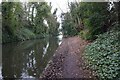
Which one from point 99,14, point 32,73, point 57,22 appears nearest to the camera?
point 32,73

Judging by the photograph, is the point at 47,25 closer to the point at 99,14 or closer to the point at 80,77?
the point at 99,14

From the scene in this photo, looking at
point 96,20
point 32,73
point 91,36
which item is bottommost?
point 32,73

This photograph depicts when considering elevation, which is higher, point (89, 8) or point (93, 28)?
point (89, 8)

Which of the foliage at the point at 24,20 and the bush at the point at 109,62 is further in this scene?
the foliage at the point at 24,20

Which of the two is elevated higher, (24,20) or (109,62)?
(24,20)

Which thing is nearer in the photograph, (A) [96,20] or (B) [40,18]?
(A) [96,20]

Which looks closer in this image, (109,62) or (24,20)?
(109,62)

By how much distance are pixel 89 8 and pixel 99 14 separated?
3.77ft

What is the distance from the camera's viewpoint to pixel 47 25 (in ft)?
206

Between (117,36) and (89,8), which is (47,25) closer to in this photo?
(89,8)

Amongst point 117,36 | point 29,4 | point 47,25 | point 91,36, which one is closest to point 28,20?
point 29,4

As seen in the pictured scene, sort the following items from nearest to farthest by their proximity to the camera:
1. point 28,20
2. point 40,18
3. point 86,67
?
1. point 86,67
2. point 28,20
3. point 40,18

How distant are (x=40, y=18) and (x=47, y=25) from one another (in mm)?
8855

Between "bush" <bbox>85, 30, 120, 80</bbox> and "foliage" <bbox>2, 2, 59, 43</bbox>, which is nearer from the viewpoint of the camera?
"bush" <bbox>85, 30, 120, 80</bbox>
